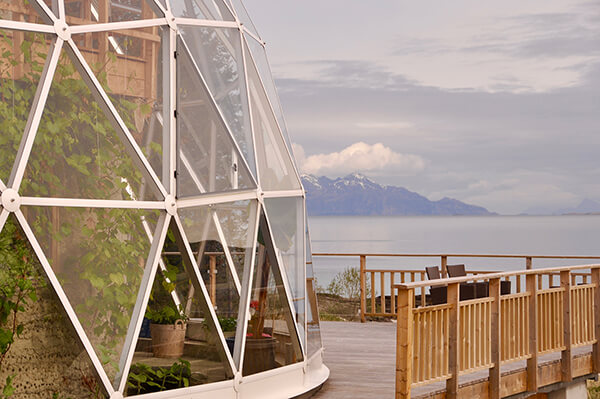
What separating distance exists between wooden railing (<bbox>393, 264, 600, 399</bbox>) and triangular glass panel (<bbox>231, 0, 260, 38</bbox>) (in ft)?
10.8

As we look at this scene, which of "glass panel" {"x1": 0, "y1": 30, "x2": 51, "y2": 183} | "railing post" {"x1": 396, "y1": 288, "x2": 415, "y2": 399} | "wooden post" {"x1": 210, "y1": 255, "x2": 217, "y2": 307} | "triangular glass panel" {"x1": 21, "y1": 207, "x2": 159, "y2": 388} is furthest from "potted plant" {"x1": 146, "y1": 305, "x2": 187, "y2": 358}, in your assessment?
"railing post" {"x1": 396, "y1": 288, "x2": 415, "y2": 399}

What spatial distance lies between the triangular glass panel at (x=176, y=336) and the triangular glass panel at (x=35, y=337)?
454mm

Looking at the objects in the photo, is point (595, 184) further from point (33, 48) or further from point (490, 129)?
point (33, 48)

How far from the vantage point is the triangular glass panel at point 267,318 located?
6.77 meters

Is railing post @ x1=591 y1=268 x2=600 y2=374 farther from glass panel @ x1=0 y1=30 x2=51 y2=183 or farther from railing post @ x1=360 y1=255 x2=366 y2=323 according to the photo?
glass panel @ x1=0 y1=30 x2=51 y2=183

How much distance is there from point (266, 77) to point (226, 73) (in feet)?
3.39

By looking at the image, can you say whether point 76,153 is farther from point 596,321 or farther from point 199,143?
point 596,321

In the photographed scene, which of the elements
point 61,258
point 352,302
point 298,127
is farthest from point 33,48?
point 298,127

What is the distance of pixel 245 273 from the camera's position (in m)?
6.73

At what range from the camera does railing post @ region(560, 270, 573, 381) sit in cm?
920

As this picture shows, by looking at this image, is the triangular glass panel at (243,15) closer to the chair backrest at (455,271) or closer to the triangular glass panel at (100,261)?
the triangular glass panel at (100,261)

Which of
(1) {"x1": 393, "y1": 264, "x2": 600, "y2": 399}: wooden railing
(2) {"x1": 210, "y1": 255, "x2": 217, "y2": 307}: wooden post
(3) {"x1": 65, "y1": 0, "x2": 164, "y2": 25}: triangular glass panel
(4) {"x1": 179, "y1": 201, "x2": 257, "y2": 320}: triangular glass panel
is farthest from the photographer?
(1) {"x1": 393, "y1": 264, "x2": 600, "y2": 399}: wooden railing

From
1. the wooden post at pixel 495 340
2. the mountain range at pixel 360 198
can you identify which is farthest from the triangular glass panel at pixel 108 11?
the mountain range at pixel 360 198

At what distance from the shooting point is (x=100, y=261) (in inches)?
225
